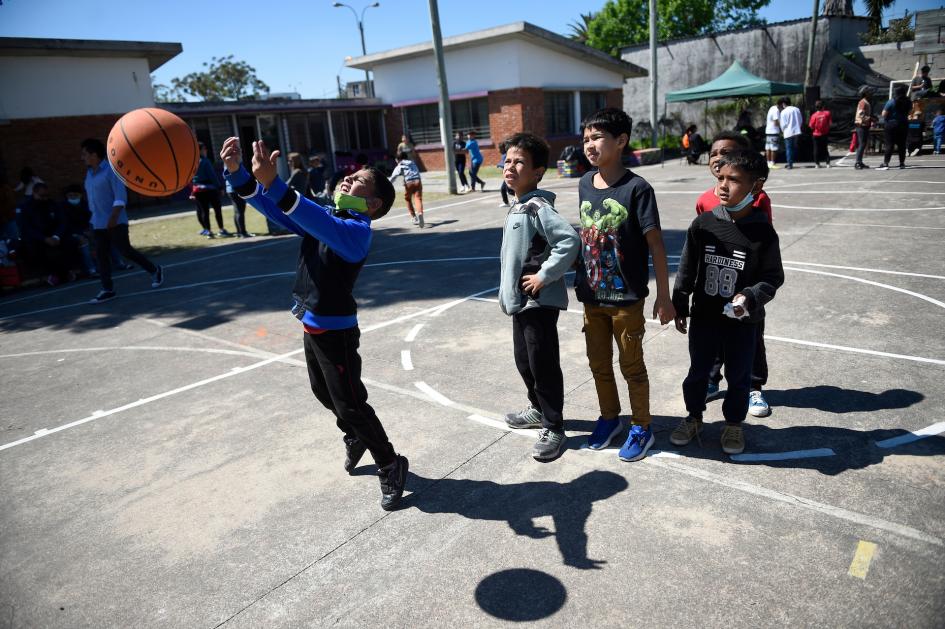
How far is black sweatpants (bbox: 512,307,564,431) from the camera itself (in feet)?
12.7

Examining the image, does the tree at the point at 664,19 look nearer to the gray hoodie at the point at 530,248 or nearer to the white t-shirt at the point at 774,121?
the white t-shirt at the point at 774,121

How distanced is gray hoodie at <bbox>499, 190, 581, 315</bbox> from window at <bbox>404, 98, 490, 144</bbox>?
27077 millimetres

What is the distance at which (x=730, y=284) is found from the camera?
3684mm

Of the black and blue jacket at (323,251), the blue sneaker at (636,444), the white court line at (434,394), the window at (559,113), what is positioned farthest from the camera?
the window at (559,113)

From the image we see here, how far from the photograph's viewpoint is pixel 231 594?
301cm

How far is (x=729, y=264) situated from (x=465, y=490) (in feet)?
6.61

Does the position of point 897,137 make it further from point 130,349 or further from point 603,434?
point 130,349

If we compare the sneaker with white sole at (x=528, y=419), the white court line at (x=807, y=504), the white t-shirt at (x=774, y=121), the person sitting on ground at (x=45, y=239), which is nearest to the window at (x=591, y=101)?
the white t-shirt at (x=774, y=121)

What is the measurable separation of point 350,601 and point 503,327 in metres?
3.98

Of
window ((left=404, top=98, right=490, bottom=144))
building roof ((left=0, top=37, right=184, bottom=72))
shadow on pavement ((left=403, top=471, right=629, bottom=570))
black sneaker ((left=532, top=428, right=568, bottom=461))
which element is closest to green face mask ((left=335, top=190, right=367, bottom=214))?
shadow on pavement ((left=403, top=471, right=629, bottom=570))

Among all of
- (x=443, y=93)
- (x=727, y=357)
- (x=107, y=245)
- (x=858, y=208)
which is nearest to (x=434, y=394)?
(x=727, y=357)

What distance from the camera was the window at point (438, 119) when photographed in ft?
98.2

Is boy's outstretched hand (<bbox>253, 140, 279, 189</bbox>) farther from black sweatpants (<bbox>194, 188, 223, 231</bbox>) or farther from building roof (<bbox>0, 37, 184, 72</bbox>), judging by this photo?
building roof (<bbox>0, 37, 184, 72</bbox>)

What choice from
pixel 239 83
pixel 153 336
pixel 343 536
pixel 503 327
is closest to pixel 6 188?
pixel 153 336
